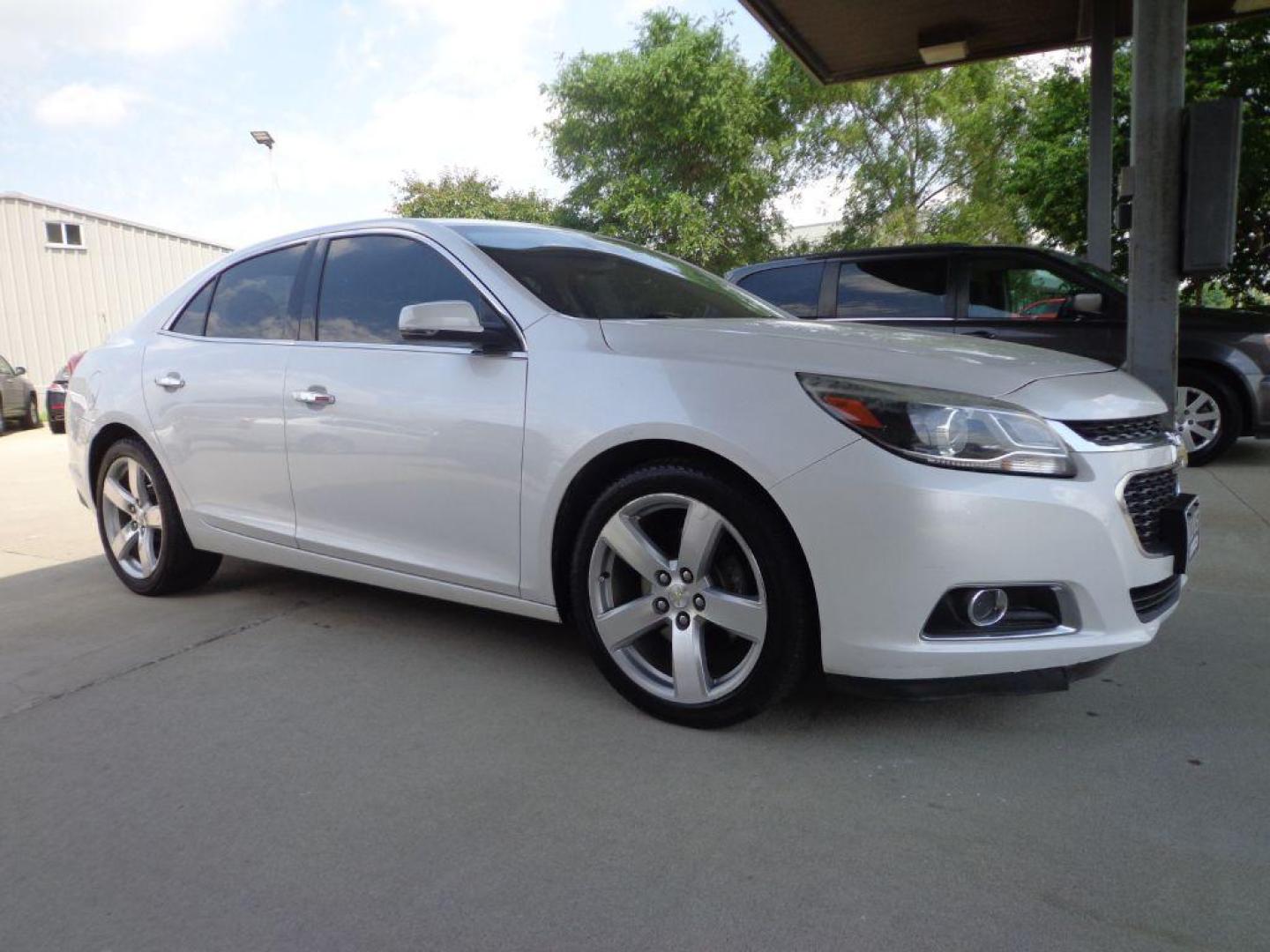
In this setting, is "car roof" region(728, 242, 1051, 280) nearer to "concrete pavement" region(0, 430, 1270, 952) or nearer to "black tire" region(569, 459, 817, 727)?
"concrete pavement" region(0, 430, 1270, 952)

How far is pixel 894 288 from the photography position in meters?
7.75

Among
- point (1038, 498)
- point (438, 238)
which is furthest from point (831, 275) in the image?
point (1038, 498)

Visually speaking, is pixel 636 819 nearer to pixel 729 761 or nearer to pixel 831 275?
pixel 729 761

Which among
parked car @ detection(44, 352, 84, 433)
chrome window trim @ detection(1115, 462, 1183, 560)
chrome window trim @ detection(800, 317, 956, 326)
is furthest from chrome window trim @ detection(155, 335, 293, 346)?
parked car @ detection(44, 352, 84, 433)

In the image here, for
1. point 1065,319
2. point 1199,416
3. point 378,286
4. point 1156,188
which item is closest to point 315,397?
point 378,286

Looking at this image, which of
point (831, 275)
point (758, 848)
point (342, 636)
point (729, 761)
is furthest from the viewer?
point (831, 275)

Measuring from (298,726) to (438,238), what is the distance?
168 cm

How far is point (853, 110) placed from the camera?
28625 millimetres

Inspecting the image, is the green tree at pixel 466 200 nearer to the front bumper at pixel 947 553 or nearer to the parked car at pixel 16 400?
the parked car at pixel 16 400

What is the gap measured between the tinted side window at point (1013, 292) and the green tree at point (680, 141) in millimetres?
21330

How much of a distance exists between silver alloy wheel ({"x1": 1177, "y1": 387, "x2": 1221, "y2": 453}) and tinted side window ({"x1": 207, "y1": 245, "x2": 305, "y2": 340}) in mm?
6500

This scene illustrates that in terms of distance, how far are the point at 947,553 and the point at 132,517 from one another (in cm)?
370

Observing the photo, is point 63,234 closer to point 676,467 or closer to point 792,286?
point 792,286

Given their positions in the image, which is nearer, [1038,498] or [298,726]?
[1038,498]
